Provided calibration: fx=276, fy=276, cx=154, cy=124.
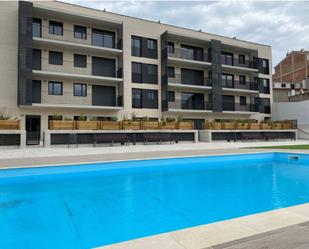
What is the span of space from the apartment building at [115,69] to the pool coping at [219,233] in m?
19.2

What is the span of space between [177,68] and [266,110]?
43.7 feet

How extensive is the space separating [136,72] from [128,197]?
21.0 metres

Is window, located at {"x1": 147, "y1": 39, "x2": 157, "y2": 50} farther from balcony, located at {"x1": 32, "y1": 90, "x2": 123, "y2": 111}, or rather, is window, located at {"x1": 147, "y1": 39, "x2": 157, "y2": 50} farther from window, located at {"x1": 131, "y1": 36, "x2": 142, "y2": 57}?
balcony, located at {"x1": 32, "y1": 90, "x2": 123, "y2": 111}

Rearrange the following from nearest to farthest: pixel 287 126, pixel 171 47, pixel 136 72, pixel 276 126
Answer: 1. pixel 136 72
2. pixel 276 126
3. pixel 287 126
4. pixel 171 47

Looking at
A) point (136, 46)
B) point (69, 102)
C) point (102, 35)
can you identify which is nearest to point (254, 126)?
point (136, 46)

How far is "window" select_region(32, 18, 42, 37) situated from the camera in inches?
904

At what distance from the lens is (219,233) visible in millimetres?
3600

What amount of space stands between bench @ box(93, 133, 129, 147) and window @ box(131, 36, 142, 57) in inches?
398

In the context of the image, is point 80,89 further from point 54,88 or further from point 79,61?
point 79,61

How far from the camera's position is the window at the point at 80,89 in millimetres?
24609

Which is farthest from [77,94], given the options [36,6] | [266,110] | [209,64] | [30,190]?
[266,110]

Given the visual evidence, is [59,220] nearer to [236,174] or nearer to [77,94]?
[236,174]

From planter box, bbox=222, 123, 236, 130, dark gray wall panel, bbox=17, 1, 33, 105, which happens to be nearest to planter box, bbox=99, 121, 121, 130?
dark gray wall panel, bbox=17, 1, 33, 105

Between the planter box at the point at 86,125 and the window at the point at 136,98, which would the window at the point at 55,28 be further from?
the planter box at the point at 86,125
